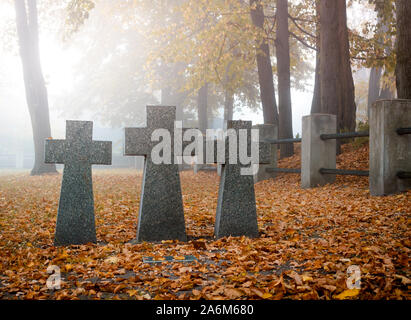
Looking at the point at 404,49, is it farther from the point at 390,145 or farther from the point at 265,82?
the point at 265,82

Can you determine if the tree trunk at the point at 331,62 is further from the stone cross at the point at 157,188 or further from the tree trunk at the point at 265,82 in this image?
the stone cross at the point at 157,188

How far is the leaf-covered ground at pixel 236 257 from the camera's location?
3104mm

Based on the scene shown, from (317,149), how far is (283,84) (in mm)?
4341

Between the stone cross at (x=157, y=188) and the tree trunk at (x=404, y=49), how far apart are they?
5384 millimetres

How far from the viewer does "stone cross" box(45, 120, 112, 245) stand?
4.72 meters

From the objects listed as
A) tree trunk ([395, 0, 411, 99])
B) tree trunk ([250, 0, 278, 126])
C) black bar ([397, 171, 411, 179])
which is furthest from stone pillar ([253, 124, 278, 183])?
black bar ([397, 171, 411, 179])

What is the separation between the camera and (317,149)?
9289 millimetres

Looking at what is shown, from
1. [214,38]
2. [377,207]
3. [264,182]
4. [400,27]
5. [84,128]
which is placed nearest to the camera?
[84,128]

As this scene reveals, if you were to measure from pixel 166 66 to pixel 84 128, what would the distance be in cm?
2161

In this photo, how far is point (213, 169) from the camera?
1766cm

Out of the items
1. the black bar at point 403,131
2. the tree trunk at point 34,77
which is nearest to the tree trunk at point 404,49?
the black bar at point 403,131

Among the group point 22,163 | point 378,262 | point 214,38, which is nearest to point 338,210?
point 378,262

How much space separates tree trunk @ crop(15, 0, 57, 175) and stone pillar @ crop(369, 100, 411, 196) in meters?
13.7
